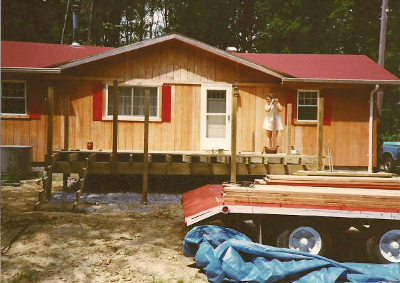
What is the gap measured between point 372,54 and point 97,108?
23156 mm

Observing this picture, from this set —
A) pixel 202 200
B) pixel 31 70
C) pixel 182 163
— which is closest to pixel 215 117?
pixel 182 163

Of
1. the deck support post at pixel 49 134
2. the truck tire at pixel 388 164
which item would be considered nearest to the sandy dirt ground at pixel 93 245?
the deck support post at pixel 49 134

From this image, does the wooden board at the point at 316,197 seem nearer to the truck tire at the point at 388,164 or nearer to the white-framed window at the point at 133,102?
the white-framed window at the point at 133,102

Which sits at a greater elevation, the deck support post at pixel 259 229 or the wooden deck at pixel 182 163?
the wooden deck at pixel 182 163

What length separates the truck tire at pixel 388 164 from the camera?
61.7ft

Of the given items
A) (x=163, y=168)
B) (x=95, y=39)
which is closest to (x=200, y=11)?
(x=95, y=39)

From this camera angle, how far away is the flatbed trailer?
6328 mm

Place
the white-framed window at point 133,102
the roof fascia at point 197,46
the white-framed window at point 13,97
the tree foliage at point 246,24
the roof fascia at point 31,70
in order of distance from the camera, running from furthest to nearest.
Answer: the tree foliage at point 246,24 < the white-framed window at point 13,97 < the white-framed window at point 133,102 < the roof fascia at point 197,46 < the roof fascia at point 31,70

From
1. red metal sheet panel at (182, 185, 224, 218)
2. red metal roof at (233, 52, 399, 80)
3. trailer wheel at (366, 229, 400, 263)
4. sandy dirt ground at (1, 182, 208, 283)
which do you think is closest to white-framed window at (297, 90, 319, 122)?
red metal roof at (233, 52, 399, 80)

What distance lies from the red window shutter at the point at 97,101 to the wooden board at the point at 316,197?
8.33 meters

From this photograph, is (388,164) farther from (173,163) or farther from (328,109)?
(173,163)

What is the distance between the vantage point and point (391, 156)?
1888 centimetres

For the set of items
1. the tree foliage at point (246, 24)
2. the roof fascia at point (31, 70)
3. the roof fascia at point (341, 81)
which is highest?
the tree foliage at point (246, 24)

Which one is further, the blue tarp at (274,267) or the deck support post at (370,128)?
the deck support post at (370,128)
